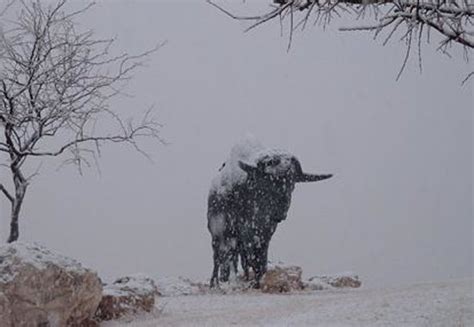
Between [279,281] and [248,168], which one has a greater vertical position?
[248,168]

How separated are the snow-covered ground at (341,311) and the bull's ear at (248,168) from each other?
134 inches

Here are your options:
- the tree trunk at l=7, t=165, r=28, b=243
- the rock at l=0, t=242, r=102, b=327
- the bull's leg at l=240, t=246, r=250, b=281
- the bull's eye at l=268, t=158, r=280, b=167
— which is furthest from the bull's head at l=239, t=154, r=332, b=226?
the rock at l=0, t=242, r=102, b=327

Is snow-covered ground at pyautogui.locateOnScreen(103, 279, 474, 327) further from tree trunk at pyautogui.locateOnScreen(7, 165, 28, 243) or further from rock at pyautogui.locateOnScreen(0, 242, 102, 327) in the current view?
tree trunk at pyautogui.locateOnScreen(7, 165, 28, 243)

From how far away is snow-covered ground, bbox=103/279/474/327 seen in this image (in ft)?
26.3

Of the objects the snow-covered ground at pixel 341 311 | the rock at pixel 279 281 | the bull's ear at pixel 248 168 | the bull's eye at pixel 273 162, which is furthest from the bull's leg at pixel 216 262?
the snow-covered ground at pixel 341 311

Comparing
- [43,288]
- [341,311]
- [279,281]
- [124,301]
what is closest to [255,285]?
[279,281]

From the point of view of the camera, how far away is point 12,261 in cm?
847

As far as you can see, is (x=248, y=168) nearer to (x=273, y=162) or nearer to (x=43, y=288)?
(x=273, y=162)

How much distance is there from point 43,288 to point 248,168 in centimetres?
632

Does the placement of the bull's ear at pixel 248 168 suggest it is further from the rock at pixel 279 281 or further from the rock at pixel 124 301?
the rock at pixel 124 301

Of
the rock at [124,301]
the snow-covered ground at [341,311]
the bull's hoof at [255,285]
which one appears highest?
the bull's hoof at [255,285]

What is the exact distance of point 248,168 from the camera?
14031 millimetres

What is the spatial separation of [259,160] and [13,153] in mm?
4742

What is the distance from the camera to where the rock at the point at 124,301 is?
9648 mm
